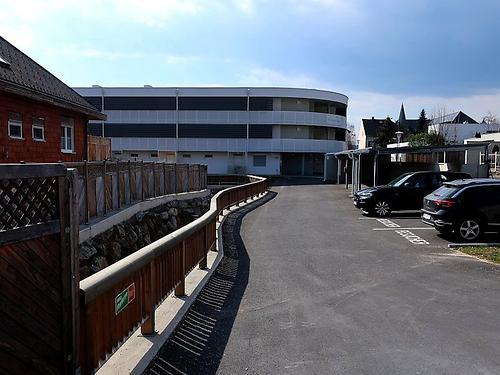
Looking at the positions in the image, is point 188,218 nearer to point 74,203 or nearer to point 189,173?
point 189,173

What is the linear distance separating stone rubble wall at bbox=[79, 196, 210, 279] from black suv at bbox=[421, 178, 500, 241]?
30.1ft

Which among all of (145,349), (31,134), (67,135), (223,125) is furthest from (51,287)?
(223,125)

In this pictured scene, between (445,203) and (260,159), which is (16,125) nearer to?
(445,203)

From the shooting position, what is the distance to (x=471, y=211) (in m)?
12.3

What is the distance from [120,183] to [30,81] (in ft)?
17.7

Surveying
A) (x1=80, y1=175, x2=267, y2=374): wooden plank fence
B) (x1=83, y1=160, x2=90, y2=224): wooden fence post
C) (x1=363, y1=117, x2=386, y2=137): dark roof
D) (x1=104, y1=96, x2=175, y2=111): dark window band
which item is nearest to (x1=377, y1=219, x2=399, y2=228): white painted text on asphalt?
(x1=83, y1=160, x2=90, y2=224): wooden fence post

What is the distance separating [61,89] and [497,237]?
717 inches

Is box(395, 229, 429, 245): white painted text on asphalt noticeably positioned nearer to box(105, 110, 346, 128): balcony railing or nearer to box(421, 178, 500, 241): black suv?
box(421, 178, 500, 241): black suv

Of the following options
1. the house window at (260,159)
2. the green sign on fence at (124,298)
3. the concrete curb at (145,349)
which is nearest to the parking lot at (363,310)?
the concrete curb at (145,349)

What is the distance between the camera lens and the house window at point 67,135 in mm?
20619

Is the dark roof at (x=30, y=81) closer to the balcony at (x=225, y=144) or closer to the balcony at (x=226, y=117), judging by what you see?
the balcony at (x=225, y=144)

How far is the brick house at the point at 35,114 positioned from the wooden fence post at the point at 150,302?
462 inches

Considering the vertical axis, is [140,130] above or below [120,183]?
above

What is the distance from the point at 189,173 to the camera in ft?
91.1
